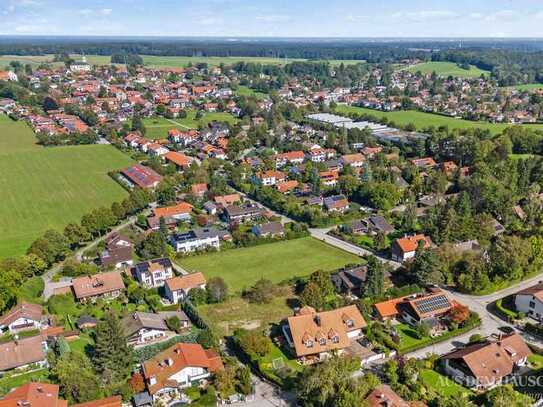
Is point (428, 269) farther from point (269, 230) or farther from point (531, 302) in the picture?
point (269, 230)

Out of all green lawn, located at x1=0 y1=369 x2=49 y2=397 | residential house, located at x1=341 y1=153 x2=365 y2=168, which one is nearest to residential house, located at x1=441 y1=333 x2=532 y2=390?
green lawn, located at x1=0 y1=369 x2=49 y2=397

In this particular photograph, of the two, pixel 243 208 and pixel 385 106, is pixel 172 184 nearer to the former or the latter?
pixel 243 208

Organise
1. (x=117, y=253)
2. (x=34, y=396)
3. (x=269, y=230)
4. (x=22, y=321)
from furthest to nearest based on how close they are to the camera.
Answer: (x=269, y=230) < (x=117, y=253) < (x=22, y=321) < (x=34, y=396)

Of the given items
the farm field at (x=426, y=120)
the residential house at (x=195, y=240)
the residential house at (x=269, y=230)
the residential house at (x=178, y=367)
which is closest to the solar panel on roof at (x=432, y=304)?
the residential house at (x=178, y=367)

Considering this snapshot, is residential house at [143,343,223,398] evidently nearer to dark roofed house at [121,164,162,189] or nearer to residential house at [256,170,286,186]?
dark roofed house at [121,164,162,189]

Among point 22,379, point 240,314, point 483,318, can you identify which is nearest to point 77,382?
point 22,379

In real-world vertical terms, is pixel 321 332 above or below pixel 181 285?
above

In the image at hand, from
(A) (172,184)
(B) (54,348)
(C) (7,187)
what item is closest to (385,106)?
(A) (172,184)
